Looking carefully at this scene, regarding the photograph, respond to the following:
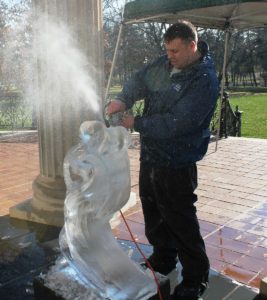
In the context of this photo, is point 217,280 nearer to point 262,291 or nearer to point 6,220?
point 262,291

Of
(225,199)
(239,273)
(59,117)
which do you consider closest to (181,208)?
(239,273)

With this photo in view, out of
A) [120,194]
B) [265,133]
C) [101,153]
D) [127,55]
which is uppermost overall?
[127,55]

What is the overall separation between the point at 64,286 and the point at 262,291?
140 cm

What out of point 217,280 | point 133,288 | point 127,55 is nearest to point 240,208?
point 217,280

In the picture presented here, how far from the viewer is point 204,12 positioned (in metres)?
7.34

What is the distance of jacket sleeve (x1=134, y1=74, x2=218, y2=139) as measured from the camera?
255cm

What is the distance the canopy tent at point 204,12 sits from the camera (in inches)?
242

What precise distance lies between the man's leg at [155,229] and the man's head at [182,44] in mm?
723

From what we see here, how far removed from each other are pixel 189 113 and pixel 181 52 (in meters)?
0.38

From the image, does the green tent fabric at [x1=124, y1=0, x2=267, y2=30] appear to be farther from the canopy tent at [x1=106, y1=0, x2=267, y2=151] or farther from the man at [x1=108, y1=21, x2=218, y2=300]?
the man at [x1=108, y1=21, x2=218, y2=300]

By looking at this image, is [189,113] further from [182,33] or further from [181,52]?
[182,33]

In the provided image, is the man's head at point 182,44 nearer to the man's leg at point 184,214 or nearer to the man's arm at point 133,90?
the man's arm at point 133,90

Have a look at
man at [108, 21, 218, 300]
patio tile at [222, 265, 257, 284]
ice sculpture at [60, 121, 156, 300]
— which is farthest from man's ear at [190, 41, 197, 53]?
patio tile at [222, 265, 257, 284]

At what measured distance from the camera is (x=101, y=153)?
225 centimetres
